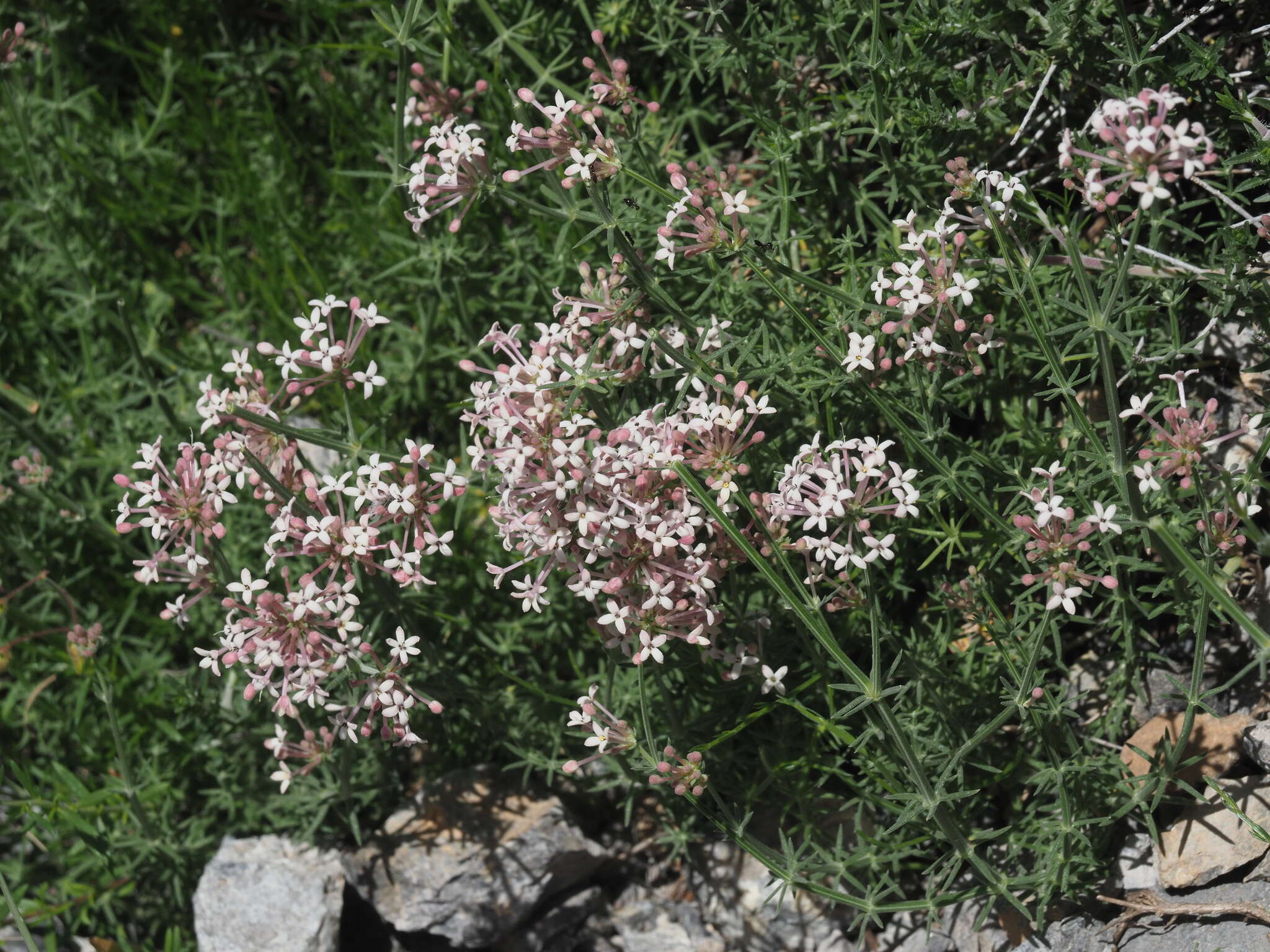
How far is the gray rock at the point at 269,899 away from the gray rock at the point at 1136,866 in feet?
11.5

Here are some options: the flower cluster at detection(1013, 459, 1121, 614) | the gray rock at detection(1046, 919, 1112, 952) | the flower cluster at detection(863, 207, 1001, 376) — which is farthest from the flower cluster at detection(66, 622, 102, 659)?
the gray rock at detection(1046, 919, 1112, 952)

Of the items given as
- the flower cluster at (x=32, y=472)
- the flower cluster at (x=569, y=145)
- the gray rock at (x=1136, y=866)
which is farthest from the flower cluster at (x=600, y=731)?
the flower cluster at (x=32, y=472)

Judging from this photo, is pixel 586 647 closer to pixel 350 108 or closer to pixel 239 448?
pixel 239 448

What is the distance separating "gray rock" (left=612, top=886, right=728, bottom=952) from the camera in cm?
541

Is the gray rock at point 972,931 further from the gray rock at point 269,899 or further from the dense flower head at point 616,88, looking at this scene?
the dense flower head at point 616,88

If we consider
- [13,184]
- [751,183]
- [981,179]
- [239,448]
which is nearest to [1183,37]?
[981,179]

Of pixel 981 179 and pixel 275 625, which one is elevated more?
pixel 981 179

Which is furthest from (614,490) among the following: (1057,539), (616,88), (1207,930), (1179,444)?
(1207,930)

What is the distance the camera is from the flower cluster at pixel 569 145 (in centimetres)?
405

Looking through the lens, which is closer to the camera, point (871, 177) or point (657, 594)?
point (657, 594)

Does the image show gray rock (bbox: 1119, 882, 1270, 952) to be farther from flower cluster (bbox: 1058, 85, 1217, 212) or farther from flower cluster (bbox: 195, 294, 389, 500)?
flower cluster (bbox: 195, 294, 389, 500)

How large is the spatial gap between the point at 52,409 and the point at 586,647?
3633mm

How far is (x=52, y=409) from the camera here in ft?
22.3

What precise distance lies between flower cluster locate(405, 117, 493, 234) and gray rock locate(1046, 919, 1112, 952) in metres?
3.70
